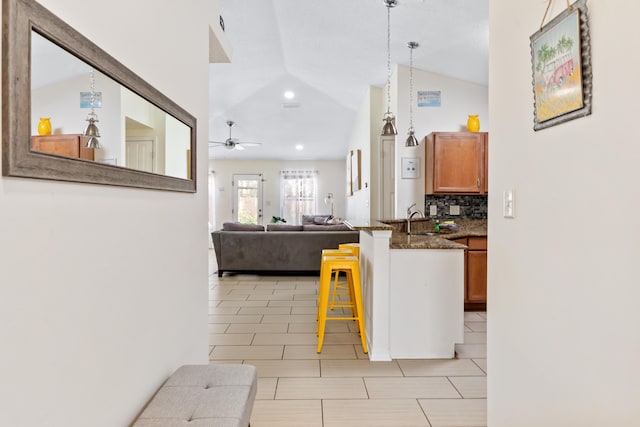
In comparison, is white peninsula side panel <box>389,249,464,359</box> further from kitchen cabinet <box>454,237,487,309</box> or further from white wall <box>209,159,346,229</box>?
white wall <box>209,159,346,229</box>

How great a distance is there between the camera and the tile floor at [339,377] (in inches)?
82.4

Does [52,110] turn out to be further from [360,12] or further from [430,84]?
[430,84]

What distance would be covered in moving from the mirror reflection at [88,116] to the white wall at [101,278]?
0.10 metres

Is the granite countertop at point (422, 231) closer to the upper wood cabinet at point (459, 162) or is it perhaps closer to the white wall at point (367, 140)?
the upper wood cabinet at point (459, 162)

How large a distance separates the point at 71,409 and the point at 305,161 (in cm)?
1090

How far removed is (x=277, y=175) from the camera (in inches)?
462

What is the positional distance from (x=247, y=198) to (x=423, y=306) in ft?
30.5

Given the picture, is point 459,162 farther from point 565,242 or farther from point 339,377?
point 565,242

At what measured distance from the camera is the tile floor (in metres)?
2.09

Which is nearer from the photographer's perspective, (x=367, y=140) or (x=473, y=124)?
(x=473, y=124)

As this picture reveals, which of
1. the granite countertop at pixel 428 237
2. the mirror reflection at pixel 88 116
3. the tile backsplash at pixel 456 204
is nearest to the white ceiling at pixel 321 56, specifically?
the tile backsplash at pixel 456 204

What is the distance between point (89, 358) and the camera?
1134 mm

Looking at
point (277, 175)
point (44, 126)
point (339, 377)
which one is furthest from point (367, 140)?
point (44, 126)

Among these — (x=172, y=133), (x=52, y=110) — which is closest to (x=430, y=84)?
(x=172, y=133)
